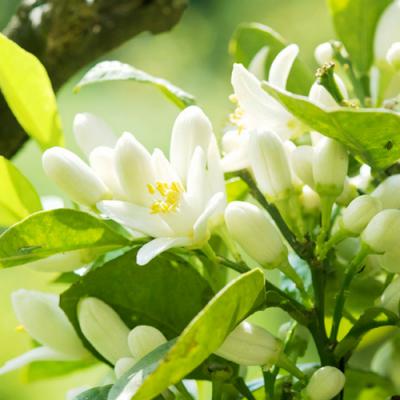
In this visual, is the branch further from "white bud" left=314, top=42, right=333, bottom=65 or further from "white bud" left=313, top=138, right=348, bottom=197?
"white bud" left=313, top=138, right=348, bottom=197

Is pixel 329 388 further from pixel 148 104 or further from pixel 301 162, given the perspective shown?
pixel 148 104

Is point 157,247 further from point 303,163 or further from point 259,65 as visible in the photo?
point 259,65

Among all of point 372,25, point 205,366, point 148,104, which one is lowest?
point 148,104

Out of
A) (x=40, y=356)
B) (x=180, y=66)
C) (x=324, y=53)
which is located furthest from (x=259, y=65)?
(x=180, y=66)

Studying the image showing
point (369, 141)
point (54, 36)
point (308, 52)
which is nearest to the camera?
point (369, 141)

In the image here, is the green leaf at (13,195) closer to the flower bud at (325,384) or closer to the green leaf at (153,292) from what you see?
the green leaf at (153,292)

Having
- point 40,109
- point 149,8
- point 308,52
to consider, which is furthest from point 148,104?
point 40,109
